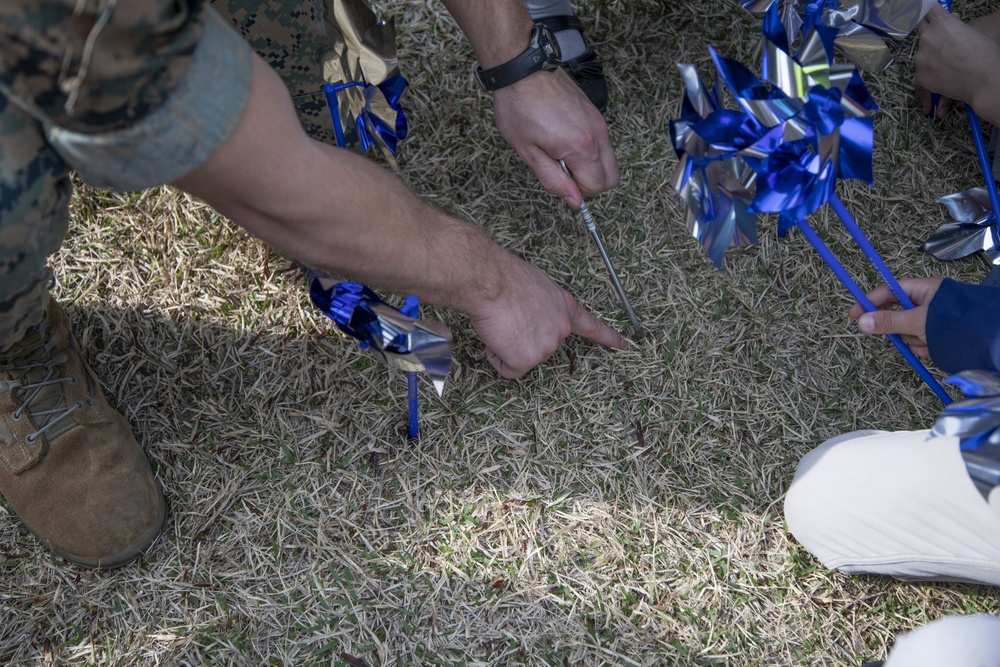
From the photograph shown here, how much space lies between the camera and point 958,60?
126 cm

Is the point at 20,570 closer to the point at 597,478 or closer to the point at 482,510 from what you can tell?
the point at 482,510

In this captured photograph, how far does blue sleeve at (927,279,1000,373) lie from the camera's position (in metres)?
0.90

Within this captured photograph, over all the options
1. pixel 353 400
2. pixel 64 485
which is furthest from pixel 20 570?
pixel 353 400

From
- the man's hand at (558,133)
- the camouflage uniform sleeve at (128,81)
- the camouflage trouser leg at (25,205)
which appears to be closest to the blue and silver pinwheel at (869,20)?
the man's hand at (558,133)

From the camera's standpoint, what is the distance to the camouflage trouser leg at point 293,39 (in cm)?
110

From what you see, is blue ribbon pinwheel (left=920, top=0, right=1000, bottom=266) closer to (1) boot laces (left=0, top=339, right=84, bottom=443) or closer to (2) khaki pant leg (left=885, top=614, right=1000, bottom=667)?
(2) khaki pant leg (left=885, top=614, right=1000, bottom=667)

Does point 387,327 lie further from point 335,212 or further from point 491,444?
point 491,444

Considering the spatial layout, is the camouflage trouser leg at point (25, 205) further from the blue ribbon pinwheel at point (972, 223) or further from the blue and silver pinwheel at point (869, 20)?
the blue ribbon pinwheel at point (972, 223)

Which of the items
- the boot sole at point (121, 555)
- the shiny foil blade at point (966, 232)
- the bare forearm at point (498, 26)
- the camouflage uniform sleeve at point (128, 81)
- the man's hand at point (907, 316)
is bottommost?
the boot sole at point (121, 555)

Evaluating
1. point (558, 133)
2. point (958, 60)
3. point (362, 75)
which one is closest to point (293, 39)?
point (362, 75)

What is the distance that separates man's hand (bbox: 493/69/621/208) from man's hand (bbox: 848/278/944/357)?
400 mm

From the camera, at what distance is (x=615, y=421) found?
3.85 feet

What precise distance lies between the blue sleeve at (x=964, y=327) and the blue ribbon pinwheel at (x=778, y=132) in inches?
8.9

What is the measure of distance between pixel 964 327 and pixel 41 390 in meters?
1.22
